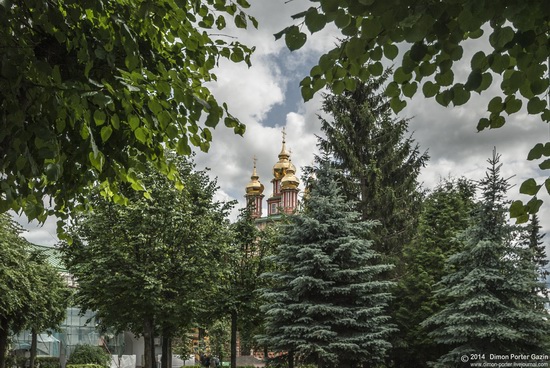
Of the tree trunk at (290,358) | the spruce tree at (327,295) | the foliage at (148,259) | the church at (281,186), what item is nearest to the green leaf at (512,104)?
the spruce tree at (327,295)

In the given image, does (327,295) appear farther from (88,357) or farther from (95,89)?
(88,357)

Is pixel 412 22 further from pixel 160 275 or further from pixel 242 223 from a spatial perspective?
pixel 242 223

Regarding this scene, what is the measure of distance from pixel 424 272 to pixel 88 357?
85.9ft

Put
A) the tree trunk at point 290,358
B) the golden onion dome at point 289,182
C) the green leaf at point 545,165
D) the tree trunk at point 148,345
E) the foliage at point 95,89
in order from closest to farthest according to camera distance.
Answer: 1. the green leaf at point 545,165
2. the foliage at point 95,89
3. the tree trunk at point 290,358
4. the tree trunk at point 148,345
5. the golden onion dome at point 289,182

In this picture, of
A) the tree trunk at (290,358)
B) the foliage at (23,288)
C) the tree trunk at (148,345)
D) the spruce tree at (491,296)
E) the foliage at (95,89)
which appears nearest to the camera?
the foliage at (95,89)

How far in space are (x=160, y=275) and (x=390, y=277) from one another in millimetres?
9640

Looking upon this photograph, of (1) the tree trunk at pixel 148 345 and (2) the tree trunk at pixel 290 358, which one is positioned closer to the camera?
(2) the tree trunk at pixel 290 358

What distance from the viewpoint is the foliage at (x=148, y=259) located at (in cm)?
1952

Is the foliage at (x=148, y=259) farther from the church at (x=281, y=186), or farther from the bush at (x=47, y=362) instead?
the church at (x=281, y=186)

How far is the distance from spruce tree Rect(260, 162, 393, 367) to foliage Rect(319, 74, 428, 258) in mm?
3955

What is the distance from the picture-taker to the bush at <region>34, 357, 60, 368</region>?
120 feet

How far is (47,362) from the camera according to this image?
38.8 meters

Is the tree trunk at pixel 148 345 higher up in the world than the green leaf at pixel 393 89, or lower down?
lower down

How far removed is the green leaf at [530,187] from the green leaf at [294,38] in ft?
4.41
